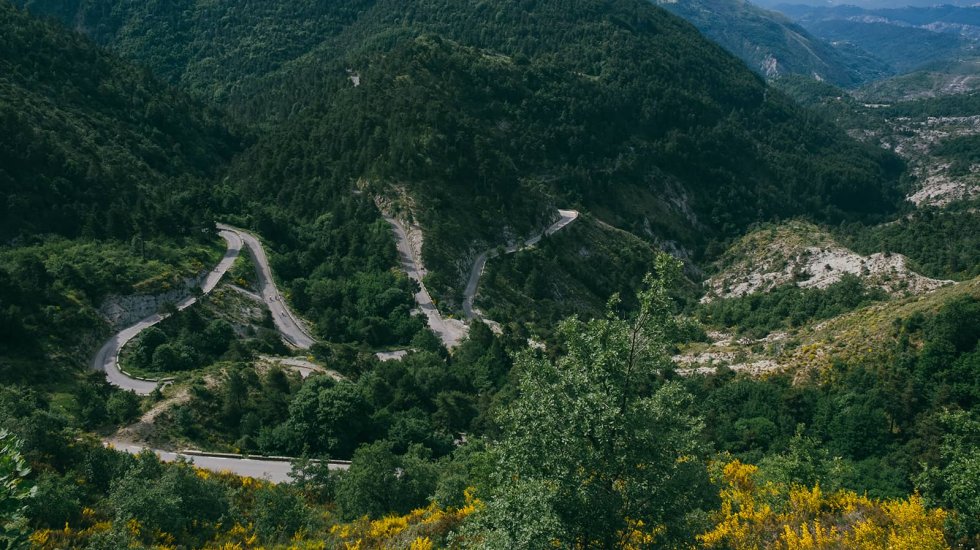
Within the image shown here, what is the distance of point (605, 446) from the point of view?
14242mm

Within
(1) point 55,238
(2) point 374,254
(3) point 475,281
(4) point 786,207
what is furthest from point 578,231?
(1) point 55,238

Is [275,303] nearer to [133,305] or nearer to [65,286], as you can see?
[133,305]

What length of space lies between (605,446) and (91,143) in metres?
99.3

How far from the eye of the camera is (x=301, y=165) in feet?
353

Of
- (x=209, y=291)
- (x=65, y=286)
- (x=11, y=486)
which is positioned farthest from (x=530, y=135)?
(x=11, y=486)

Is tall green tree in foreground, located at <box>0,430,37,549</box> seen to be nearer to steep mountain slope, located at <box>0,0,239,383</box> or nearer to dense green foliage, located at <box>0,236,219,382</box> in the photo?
dense green foliage, located at <box>0,236,219,382</box>

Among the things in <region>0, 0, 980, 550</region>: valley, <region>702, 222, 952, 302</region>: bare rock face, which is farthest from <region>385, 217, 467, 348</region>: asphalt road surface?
<region>702, 222, 952, 302</region>: bare rock face

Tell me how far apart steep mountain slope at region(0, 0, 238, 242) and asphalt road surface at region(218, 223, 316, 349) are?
27.3 feet

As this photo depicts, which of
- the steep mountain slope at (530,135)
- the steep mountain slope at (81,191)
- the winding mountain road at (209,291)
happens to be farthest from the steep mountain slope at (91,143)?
the steep mountain slope at (530,135)

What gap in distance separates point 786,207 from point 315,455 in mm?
135865

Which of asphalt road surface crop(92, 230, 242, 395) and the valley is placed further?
asphalt road surface crop(92, 230, 242, 395)

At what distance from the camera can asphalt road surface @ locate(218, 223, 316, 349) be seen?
232 ft

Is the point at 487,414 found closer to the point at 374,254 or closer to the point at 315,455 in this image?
the point at 315,455

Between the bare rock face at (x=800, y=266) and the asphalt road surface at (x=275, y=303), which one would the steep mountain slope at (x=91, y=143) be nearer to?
the asphalt road surface at (x=275, y=303)
